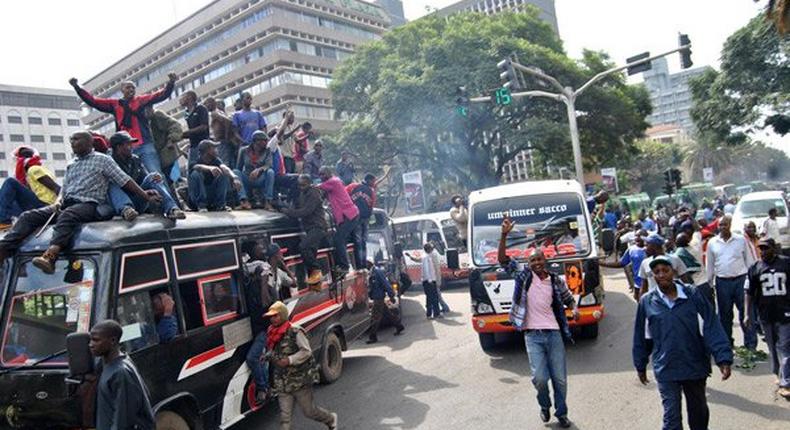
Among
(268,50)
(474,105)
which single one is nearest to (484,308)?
(474,105)

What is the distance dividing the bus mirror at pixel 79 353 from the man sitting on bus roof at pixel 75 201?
115 cm

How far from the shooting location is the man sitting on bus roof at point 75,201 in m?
4.91

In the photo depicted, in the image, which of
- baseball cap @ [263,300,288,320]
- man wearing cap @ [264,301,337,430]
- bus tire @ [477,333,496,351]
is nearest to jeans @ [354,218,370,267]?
bus tire @ [477,333,496,351]

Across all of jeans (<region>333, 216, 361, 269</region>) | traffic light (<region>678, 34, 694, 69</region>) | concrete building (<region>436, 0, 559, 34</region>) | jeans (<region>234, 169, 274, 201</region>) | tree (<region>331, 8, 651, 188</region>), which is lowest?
jeans (<region>333, 216, 361, 269</region>)

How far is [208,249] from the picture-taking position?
20.2 feet

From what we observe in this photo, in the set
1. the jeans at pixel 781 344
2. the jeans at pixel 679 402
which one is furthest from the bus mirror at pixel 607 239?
the jeans at pixel 679 402

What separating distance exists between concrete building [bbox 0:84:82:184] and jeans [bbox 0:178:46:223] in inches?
3286

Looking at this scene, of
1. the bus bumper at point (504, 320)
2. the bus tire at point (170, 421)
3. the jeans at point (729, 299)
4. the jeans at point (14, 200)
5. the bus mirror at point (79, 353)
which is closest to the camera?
the bus mirror at point (79, 353)

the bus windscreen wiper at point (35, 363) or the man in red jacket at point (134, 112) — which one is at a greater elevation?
the man in red jacket at point (134, 112)

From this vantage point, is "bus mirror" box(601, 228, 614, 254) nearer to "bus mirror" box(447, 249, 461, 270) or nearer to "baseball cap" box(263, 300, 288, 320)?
"bus mirror" box(447, 249, 461, 270)

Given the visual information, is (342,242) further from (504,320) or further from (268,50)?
(268,50)

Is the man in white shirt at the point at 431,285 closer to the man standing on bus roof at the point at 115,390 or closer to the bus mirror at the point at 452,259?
the bus mirror at the point at 452,259

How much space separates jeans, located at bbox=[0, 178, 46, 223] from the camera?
21.3 ft

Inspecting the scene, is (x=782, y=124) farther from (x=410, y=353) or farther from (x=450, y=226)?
(x=410, y=353)
